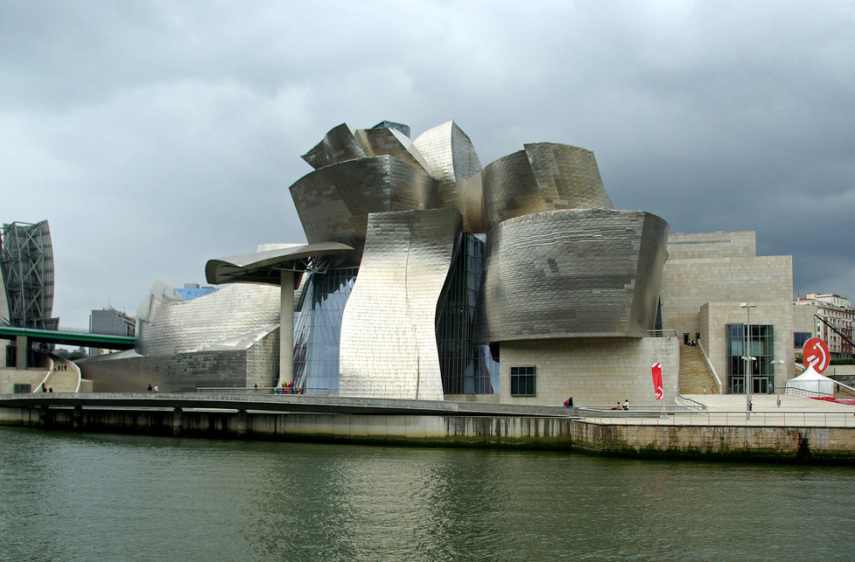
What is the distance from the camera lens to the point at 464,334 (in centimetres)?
3700

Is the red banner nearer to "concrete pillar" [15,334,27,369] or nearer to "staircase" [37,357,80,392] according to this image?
"staircase" [37,357,80,392]

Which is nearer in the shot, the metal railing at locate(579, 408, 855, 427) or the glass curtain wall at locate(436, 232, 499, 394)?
the metal railing at locate(579, 408, 855, 427)

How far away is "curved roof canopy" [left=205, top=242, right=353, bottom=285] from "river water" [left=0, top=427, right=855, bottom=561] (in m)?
13.9

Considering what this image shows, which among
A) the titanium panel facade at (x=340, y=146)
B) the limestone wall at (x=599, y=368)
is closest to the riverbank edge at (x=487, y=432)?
the limestone wall at (x=599, y=368)

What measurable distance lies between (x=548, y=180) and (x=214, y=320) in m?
20.3

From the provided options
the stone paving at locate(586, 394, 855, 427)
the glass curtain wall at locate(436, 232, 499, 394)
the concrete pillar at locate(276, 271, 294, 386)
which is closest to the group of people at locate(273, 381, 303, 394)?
the concrete pillar at locate(276, 271, 294, 386)

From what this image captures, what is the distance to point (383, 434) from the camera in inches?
1089

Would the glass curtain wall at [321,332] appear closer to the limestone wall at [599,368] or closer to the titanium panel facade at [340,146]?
the titanium panel facade at [340,146]

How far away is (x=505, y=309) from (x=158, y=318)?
868 inches

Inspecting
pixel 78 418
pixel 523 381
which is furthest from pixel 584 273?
pixel 78 418

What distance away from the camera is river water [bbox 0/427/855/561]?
12719mm

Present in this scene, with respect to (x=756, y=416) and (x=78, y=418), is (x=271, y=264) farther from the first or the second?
(x=756, y=416)

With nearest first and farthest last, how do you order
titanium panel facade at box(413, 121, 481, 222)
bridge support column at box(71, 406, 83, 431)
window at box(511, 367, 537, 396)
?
window at box(511, 367, 537, 396)
bridge support column at box(71, 406, 83, 431)
titanium panel facade at box(413, 121, 481, 222)

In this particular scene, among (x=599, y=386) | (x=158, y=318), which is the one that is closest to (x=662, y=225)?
(x=599, y=386)
